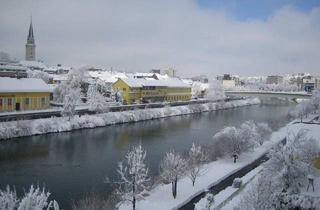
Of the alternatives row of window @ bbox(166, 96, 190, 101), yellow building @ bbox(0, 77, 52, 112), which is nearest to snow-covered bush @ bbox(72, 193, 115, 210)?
yellow building @ bbox(0, 77, 52, 112)

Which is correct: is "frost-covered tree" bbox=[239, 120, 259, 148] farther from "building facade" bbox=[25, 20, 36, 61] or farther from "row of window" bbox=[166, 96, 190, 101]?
"building facade" bbox=[25, 20, 36, 61]

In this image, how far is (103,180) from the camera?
13.1 meters

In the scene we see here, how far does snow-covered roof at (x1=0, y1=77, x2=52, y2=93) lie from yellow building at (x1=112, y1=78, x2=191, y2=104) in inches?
395

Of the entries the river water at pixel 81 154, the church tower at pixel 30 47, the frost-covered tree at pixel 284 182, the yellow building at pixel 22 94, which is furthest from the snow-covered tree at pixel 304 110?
the church tower at pixel 30 47

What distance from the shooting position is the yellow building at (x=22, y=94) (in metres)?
24.4

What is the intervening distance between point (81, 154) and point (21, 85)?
37.0 feet

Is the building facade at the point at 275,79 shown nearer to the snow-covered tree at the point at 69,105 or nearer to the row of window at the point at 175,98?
the row of window at the point at 175,98

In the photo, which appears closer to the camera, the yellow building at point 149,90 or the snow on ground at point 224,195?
the snow on ground at point 224,195

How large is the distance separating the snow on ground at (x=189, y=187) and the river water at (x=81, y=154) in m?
1.80

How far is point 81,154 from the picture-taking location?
17172mm

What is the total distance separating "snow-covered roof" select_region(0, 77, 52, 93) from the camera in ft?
81.4

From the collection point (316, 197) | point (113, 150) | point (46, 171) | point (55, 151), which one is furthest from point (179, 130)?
point (316, 197)

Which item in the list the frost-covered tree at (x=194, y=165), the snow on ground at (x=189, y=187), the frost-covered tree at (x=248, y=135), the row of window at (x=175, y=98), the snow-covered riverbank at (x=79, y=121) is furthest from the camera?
the row of window at (x=175, y=98)

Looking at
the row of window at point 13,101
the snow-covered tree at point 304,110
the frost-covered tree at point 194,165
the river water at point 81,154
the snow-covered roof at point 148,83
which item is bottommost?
the river water at point 81,154
